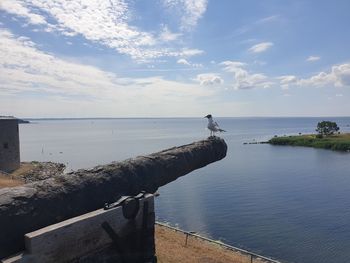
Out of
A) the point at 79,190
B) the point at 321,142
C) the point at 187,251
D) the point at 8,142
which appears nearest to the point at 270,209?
the point at 187,251

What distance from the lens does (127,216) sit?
712 cm

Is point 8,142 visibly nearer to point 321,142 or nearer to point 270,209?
point 270,209

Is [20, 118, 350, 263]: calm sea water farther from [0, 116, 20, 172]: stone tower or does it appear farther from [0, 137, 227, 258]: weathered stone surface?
[0, 116, 20, 172]: stone tower

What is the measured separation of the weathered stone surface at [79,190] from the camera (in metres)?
5.74

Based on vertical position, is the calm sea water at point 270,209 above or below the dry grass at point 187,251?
below

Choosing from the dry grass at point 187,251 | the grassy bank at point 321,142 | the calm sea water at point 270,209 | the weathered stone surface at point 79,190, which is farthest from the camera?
the grassy bank at point 321,142

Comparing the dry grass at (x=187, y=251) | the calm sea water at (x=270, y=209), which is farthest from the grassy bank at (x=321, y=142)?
the dry grass at (x=187, y=251)

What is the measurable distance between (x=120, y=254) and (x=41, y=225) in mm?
1620

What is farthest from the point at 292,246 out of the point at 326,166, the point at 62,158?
the point at 62,158

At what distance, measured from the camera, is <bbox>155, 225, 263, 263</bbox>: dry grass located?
1163 cm

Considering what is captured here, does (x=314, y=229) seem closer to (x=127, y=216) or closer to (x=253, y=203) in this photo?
(x=253, y=203)

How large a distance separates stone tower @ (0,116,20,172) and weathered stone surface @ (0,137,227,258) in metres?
24.8

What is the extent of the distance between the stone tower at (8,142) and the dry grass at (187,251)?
18.7 m

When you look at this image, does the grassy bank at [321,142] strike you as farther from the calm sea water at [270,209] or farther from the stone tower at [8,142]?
the stone tower at [8,142]
